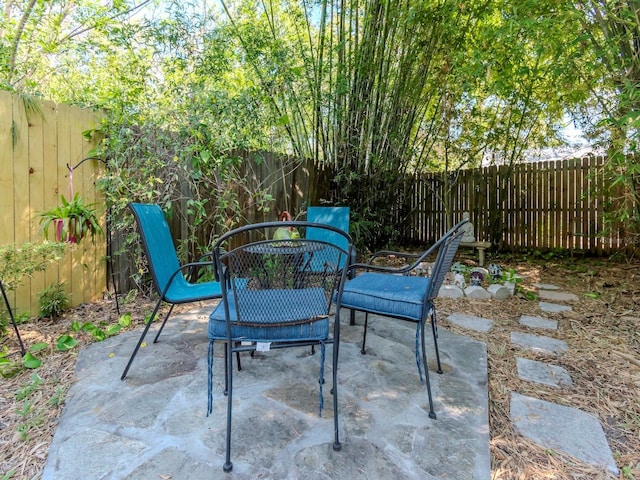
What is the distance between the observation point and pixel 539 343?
213 centimetres

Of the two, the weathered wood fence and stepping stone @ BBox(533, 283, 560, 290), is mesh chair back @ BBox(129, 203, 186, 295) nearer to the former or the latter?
the weathered wood fence

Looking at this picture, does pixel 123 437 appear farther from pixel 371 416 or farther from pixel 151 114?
pixel 151 114

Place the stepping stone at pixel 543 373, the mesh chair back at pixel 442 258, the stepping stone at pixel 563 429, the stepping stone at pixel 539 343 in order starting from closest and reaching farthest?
the stepping stone at pixel 563 429
the mesh chair back at pixel 442 258
the stepping stone at pixel 543 373
the stepping stone at pixel 539 343

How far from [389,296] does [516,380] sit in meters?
0.83

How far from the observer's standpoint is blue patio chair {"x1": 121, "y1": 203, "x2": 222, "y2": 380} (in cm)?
170

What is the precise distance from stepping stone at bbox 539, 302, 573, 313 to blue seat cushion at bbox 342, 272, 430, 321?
1711 mm

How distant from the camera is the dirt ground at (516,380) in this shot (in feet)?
3.74

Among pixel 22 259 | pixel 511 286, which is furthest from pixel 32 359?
pixel 511 286

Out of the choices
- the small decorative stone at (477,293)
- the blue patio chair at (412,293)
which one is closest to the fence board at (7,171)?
the blue patio chair at (412,293)

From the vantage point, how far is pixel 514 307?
2.87 m

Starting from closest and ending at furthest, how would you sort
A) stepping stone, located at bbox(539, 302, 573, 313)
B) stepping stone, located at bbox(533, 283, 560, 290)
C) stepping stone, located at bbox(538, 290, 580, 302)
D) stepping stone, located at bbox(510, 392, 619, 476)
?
stepping stone, located at bbox(510, 392, 619, 476) → stepping stone, located at bbox(539, 302, 573, 313) → stepping stone, located at bbox(538, 290, 580, 302) → stepping stone, located at bbox(533, 283, 560, 290)

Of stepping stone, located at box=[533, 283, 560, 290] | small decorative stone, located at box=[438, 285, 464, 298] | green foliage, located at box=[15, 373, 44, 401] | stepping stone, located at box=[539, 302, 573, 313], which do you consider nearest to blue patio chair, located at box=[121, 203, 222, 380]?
green foliage, located at box=[15, 373, 44, 401]

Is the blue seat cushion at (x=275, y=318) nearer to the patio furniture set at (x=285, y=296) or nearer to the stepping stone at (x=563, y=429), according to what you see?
the patio furniture set at (x=285, y=296)

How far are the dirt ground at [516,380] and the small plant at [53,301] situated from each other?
0.20ft
